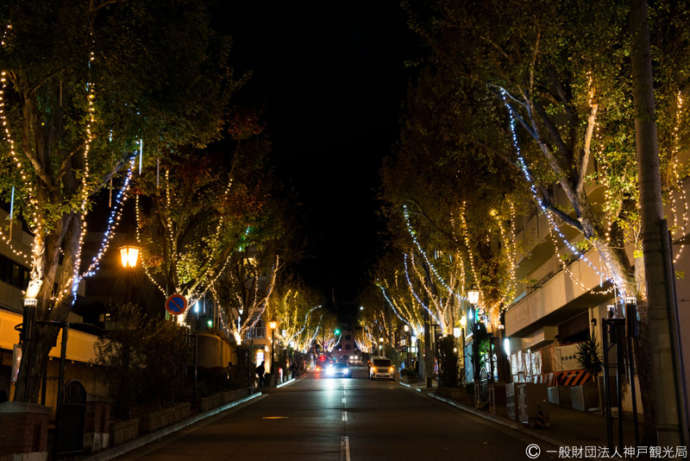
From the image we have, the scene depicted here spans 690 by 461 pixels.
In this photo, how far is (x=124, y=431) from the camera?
16.4m

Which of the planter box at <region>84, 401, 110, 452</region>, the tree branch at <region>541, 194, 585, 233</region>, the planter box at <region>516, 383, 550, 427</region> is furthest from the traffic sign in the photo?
the tree branch at <region>541, 194, 585, 233</region>

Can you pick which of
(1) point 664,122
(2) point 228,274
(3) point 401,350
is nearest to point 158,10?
(1) point 664,122

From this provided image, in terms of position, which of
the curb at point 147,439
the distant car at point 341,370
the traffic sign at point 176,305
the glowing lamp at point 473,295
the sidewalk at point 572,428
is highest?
the glowing lamp at point 473,295

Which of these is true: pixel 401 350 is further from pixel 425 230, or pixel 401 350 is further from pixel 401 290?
pixel 425 230

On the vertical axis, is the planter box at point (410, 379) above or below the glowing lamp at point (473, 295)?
below

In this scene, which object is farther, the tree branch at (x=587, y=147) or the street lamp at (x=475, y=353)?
the street lamp at (x=475, y=353)

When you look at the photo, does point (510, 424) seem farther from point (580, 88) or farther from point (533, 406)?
point (580, 88)

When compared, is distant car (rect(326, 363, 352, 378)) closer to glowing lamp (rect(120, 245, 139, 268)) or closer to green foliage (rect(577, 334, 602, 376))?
green foliage (rect(577, 334, 602, 376))

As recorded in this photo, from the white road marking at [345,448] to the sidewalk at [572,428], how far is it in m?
4.45

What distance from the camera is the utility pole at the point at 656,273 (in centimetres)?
1120

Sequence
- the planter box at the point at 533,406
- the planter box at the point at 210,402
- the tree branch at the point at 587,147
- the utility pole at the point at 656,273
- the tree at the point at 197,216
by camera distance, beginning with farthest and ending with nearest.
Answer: the tree at the point at 197,216, the planter box at the point at 210,402, the planter box at the point at 533,406, the tree branch at the point at 587,147, the utility pole at the point at 656,273

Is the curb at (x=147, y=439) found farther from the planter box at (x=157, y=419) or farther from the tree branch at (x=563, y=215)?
the tree branch at (x=563, y=215)

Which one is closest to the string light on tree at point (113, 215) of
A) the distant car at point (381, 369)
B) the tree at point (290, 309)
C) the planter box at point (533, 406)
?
A: the planter box at point (533, 406)

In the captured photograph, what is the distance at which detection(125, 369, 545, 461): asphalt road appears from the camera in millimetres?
14070
